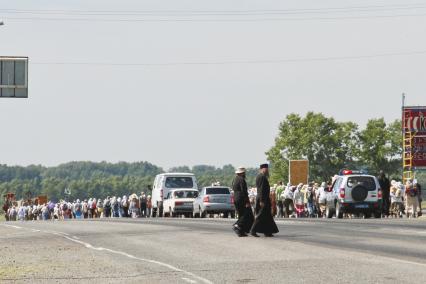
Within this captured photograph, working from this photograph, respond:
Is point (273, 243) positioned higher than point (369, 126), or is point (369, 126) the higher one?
point (369, 126)

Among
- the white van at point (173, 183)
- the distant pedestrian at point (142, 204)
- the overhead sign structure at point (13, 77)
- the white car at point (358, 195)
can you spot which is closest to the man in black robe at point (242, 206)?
Result: the white car at point (358, 195)

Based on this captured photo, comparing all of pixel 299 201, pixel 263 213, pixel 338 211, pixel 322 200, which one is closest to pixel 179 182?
pixel 299 201

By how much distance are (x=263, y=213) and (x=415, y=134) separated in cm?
3662

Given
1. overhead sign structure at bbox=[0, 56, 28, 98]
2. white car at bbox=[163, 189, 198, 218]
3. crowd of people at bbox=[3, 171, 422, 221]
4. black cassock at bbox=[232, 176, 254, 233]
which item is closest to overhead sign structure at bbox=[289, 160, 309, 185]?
white car at bbox=[163, 189, 198, 218]

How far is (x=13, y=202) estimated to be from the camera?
9850 centimetres

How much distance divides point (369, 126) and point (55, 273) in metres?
120

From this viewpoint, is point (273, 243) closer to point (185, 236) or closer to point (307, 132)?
point (185, 236)

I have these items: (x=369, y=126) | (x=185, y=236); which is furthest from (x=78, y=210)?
(x=369, y=126)

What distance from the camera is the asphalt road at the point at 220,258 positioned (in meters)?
16.2

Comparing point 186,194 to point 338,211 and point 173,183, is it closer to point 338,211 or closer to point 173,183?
point 173,183

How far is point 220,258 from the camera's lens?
65.1 ft

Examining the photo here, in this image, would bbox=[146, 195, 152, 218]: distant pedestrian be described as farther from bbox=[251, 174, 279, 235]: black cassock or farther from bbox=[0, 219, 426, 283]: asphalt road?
bbox=[251, 174, 279, 235]: black cassock

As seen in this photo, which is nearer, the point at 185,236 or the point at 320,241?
the point at 320,241

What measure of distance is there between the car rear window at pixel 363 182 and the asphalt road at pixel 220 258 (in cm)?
1545
